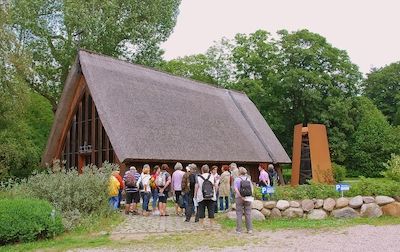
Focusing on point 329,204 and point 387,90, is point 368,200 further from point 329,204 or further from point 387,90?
point 387,90

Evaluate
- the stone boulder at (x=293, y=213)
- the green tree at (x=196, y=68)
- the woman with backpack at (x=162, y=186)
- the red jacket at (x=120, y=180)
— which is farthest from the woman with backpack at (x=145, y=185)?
the green tree at (x=196, y=68)

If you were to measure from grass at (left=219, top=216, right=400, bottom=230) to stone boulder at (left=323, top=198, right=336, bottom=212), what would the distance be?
1.34ft

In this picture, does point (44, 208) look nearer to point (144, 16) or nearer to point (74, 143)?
point (74, 143)

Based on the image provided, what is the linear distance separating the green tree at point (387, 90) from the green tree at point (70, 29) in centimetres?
3011

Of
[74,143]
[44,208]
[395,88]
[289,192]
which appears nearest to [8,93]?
[74,143]

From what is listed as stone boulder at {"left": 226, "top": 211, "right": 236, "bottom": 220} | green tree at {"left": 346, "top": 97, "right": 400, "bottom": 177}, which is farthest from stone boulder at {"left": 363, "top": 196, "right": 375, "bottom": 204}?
green tree at {"left": 346, "top": 97, "right": 400, "bottom": 177}

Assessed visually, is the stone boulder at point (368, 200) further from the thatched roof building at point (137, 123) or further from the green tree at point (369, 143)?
the green tree at point (369, 143)

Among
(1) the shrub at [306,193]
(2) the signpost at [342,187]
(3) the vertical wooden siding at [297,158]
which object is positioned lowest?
(1) the shrub at [306,193]

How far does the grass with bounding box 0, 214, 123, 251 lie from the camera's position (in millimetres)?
9859

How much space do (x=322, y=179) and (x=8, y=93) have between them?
A: 51.8 feet

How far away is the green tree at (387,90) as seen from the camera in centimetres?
5216

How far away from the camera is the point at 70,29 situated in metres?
30.8

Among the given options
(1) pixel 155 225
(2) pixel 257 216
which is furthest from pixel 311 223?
(1) pixel 155 225

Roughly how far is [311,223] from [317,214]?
33.3 inches
